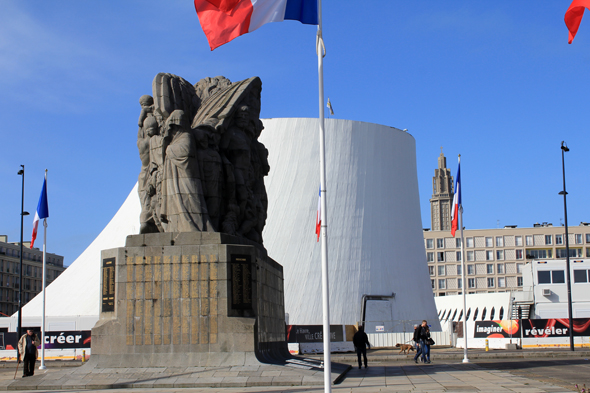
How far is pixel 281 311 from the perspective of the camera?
16969 mm

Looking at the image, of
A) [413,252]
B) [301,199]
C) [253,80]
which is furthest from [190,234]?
[413,252]

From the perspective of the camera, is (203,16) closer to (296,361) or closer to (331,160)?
(296,361)

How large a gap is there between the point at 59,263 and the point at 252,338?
3024 inches

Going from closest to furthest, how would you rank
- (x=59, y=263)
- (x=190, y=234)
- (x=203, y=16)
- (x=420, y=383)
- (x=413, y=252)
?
1. (x=203, y=16)
2. (x=420, y=383)
3. (x=190, y=234)
4. (x=413, y=252)
5. (x=59, y=263)

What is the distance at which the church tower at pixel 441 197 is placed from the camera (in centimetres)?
12962

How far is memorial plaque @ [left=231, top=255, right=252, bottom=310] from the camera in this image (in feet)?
43.1

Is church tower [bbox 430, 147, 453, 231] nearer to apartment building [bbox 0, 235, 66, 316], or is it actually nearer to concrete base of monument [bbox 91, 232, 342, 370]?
apartment building [bbox 0, 235, 66, 316]

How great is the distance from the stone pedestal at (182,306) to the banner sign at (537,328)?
1791cm

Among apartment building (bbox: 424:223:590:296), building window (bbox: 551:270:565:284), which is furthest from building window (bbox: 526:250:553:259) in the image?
building window (bbox: 551:270:565:284)

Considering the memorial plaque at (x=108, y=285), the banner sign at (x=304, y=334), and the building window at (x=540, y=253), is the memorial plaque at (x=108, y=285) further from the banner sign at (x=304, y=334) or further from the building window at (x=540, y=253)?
the building window at (x=540, y=253)

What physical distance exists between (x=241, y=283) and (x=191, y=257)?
113 cm

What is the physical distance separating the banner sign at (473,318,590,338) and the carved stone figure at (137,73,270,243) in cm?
1610

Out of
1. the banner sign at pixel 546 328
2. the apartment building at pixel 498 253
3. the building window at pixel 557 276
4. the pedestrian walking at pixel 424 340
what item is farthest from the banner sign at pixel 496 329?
the apartment building at pixel 498 253

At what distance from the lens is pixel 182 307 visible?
43.0ft
